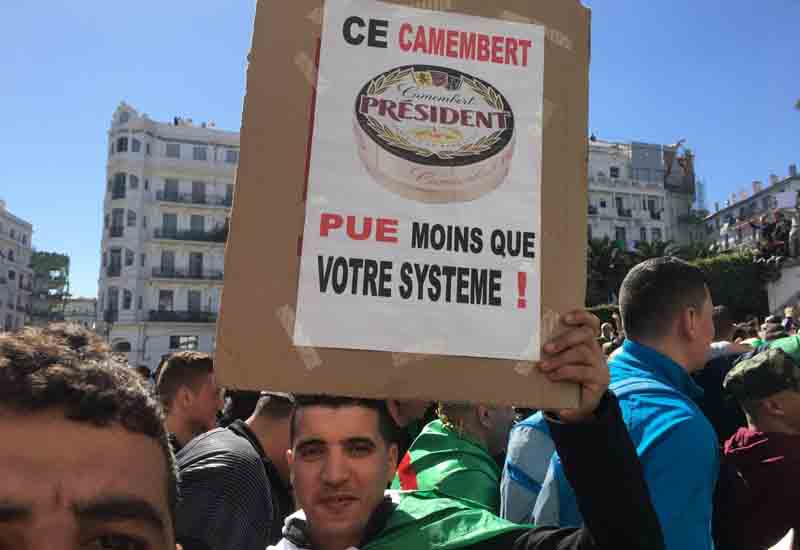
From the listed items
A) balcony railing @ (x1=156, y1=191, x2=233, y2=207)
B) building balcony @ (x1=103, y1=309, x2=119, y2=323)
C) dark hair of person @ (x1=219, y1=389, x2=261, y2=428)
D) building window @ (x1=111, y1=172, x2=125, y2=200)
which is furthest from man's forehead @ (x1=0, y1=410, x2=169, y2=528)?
building window @ (x1=111, y1=172, x2=125, y2=200)

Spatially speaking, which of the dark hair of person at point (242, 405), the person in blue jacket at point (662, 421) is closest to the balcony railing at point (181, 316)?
the dark hair of person at point (242, 405)

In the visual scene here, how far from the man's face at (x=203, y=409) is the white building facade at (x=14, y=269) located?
258 feet

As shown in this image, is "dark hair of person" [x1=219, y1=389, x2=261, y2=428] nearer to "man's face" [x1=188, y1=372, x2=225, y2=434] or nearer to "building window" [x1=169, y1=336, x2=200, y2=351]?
"man's face" [x1=188, y1=372, x2=225, y2=434]

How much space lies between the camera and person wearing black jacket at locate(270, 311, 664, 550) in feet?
5.17

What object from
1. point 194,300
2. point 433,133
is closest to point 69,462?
point 433,133

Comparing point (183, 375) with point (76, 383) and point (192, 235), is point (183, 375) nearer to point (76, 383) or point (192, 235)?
point (76, 383)

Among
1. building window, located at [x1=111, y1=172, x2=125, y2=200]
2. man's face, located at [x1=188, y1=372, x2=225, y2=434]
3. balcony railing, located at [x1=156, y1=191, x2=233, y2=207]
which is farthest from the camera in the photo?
balcony railing, located at [x1=156, y1=191, x2=233, y2=207]

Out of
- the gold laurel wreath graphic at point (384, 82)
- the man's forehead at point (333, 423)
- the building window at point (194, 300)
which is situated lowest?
the man's forehead at point (333, 423)

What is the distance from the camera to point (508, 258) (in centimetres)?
151

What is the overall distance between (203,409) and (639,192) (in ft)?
211

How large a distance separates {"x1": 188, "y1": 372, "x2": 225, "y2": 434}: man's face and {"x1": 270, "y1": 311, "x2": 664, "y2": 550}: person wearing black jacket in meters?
2.41

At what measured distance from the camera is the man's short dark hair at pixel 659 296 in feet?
8.81

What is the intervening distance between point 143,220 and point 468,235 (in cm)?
5188

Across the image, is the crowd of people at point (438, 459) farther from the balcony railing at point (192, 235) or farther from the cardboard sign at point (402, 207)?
the balcony railing at point (192, 235)
